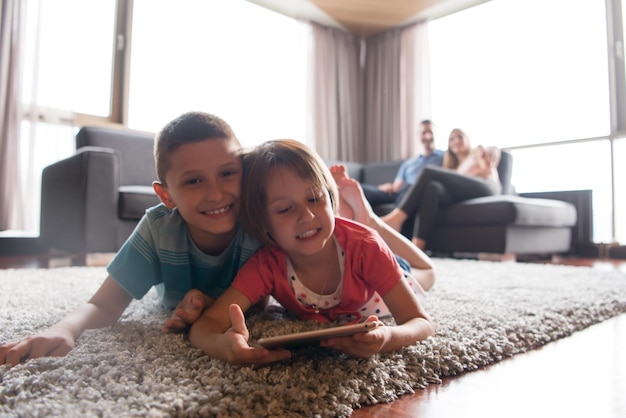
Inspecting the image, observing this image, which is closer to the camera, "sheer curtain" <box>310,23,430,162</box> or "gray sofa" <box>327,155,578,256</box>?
"gray sofa" <box>327,155,578,256</box>

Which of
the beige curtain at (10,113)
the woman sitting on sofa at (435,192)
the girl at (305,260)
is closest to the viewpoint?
the girl at (305,260)

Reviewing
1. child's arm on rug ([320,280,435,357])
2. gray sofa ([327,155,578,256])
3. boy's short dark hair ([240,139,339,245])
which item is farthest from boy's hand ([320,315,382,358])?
gray sofa ([327,155,578,256])

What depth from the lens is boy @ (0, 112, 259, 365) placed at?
0.92 m

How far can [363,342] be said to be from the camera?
0.64 m

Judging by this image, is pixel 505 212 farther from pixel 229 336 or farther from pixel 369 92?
pixel 369 92

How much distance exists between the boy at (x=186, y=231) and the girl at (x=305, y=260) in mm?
50

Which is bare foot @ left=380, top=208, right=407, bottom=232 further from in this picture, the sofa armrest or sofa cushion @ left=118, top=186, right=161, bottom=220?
the sofa armrest

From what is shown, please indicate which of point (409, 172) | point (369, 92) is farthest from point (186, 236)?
point (369, 92)

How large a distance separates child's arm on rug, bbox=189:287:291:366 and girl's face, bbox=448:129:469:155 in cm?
285

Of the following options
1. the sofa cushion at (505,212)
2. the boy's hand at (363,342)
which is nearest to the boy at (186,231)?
the boy's hand at (363,342)

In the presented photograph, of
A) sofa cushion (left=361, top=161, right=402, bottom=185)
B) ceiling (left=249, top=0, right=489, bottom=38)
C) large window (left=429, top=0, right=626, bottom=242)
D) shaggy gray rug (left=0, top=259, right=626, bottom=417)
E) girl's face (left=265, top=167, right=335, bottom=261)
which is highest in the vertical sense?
ceiling (left=249, top=0, right=489, bottom=38)

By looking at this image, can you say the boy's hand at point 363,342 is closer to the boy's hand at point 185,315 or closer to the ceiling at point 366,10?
the boy's hand at point 185,315

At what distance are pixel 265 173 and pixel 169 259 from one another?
0.29 meters

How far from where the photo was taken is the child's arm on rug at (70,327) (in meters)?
0.71
